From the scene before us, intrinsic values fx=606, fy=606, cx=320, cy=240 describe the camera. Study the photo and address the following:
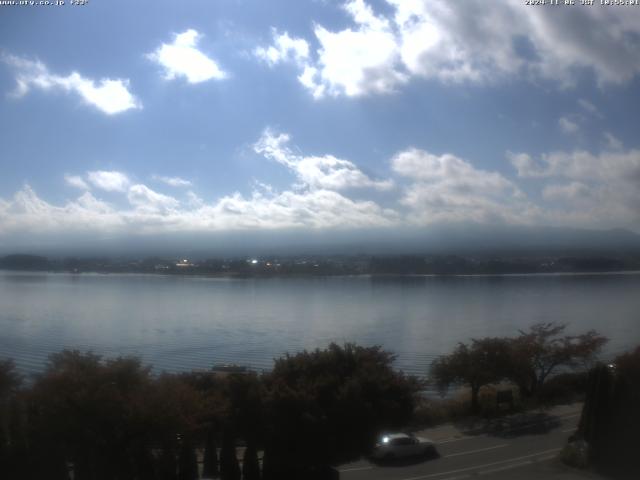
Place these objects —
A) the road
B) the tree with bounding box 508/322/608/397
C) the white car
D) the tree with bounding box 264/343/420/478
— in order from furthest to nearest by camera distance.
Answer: the tree with bounding box 508/322/608/397 < the white car < the road < the tree with bounding box 264/343/420/478

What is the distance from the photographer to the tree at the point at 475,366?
1633cm

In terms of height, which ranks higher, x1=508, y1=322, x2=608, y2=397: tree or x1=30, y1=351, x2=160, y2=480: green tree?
x1=30, y1=351, x2=160, y2=480: green tree

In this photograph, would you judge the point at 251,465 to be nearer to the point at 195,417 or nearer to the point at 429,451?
the point at 195,417

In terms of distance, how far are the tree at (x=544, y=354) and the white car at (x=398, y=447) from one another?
25.4 ft

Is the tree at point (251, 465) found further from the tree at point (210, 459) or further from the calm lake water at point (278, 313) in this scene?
the calm lake water at point (278, 313)

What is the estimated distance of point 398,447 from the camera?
948 centimetres

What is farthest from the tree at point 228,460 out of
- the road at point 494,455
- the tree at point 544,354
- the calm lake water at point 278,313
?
the tree at point 544,354

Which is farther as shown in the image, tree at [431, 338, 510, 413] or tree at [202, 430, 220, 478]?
tree at [431, 338, 510, 413]

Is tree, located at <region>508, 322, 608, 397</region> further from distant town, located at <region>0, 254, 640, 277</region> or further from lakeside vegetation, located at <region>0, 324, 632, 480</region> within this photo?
distant town, located at <region>0, 254, 640, 277</region>

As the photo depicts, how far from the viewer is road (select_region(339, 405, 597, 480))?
28.1 ft

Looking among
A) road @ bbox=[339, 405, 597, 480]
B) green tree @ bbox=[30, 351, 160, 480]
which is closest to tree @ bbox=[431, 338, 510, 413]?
road @ bbox=[339, 405, 597, 480]

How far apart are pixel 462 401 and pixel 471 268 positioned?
33961 mm

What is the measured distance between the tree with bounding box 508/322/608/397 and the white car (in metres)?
7.76

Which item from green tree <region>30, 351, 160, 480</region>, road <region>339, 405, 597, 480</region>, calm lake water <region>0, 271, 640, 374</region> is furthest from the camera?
calm lake water <region>0, 271, 640, 374</region>
